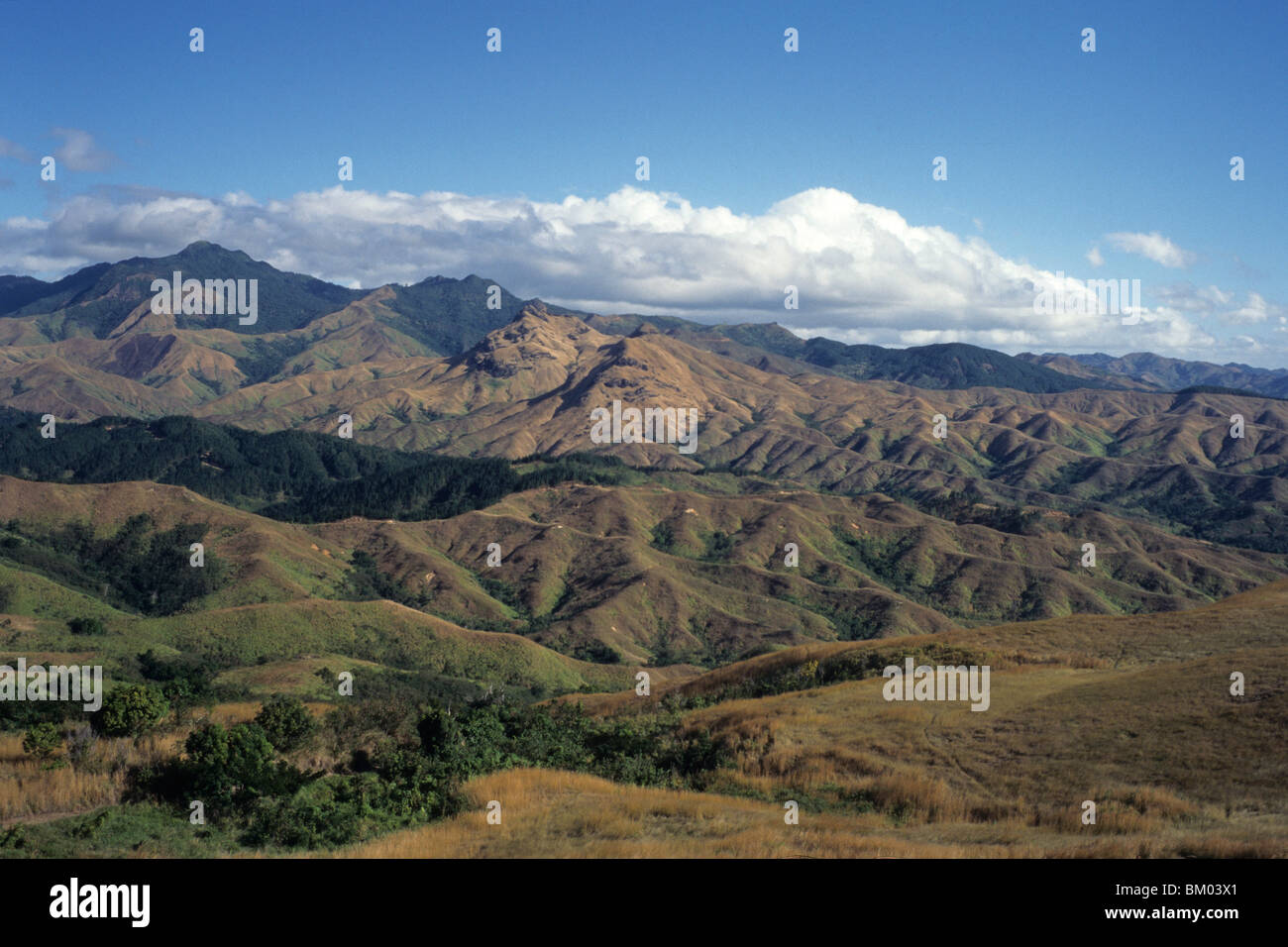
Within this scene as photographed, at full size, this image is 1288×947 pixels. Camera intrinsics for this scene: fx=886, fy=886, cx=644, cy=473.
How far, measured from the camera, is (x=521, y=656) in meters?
113

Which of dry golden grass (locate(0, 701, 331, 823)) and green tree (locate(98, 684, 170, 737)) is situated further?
green tree (locate(98, 684, 170, 737))

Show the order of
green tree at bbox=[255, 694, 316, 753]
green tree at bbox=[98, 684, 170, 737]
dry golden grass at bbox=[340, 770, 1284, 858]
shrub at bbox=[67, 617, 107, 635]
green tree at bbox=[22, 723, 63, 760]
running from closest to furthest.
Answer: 1. dry golden grass at bbox=[340, 770, 1284, 858]
2. green tree at bbox=[22, 723, 63, 760]
3. green tree at bbox=[98, 684, 170, 737]
4. green tree at bbox=[255, 694, 316, 753]
5. shrub at bbox=[67, 617, 107, 635]

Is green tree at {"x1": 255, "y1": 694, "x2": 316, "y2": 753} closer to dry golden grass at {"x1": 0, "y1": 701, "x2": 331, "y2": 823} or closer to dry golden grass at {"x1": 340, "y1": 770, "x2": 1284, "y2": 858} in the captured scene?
dry golden grass at {"x1": 0, "y1": 701, "x2": 331, "y2": 823}

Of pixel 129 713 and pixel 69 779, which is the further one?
pixel 129 713

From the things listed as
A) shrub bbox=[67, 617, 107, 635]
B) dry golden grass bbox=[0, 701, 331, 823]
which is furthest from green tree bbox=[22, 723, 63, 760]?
shrub bbox=[67, 617, 107, 635]

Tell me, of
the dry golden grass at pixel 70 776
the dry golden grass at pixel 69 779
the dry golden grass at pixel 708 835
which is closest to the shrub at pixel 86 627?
the dry golden grass at pixel 70 776

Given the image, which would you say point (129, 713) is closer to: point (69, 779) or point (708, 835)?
point (69, 779)

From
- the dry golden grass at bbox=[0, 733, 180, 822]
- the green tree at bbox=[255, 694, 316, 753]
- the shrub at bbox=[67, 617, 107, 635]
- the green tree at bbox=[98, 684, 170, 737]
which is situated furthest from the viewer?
the shrub at bbox=[67, 617, 107, 635]

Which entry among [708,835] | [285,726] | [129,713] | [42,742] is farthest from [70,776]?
[708,835]

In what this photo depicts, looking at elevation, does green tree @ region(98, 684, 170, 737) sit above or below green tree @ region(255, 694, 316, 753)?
above

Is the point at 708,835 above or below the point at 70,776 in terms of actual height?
below

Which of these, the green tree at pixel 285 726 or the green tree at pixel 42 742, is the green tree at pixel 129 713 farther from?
the green tree at pixel 285 726

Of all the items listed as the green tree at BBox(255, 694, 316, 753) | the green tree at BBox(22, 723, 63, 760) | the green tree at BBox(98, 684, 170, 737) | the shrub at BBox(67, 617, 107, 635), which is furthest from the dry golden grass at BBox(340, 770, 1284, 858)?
the shrub at BBox(67, 617, 107, 635)
